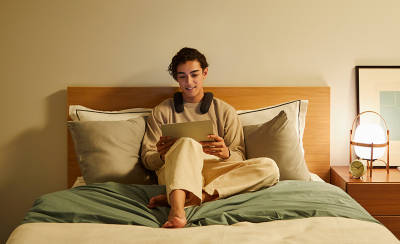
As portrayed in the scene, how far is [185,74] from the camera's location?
5.94ft

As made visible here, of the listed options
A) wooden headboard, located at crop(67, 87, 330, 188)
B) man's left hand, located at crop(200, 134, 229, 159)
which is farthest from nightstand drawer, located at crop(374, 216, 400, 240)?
man's left hand, located at crop(200, 134, 229, 159)

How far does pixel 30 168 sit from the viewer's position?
224 cm

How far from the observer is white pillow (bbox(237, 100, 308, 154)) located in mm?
1938

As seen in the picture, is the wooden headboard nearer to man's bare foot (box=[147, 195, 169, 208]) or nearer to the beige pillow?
the beige pillow

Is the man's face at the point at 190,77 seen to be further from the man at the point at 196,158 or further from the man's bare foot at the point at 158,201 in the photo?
the man's bare foot at the point at 158,201

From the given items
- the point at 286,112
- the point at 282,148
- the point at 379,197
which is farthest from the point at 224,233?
the point at 379,197

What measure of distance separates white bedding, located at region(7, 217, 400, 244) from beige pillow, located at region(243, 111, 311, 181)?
2.03ft

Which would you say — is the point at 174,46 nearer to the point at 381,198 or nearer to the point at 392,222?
the point at 381,198

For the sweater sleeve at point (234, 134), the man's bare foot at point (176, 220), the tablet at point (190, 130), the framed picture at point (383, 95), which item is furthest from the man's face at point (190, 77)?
the framed picture at point (383, 95)

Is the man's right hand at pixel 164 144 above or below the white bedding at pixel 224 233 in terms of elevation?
above

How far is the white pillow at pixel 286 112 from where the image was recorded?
6.36ft

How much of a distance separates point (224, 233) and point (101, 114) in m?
1.34

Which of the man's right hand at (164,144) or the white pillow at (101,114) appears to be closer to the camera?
the man's right hand at (164,144)

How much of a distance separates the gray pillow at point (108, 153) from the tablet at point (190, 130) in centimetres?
37
